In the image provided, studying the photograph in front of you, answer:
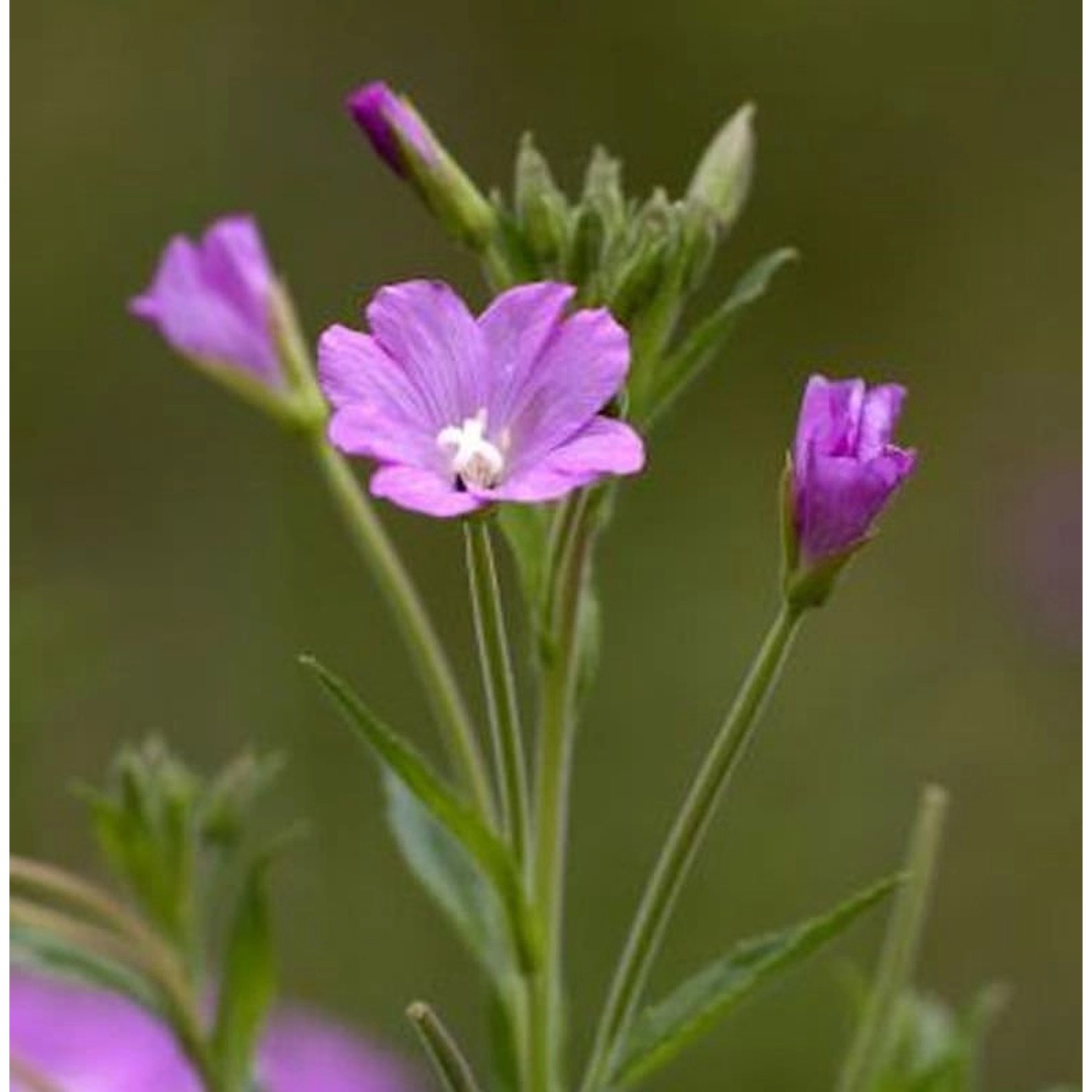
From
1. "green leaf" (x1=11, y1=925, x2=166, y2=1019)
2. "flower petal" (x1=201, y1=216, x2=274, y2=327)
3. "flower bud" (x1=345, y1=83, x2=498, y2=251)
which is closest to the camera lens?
"flower bud" (x1=345, y1=83, x2=498, y2=251)

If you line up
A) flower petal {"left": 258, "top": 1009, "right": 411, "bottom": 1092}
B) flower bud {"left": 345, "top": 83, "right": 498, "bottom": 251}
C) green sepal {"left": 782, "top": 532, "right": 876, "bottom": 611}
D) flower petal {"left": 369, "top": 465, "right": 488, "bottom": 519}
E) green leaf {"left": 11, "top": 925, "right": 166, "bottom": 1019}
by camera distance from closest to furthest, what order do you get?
flower petal {"left": 369, "top": 465, "right": 488, "bottom": 519}
green sepal {"left": 782, "top": 532, "right": 876, "bottom": 611}
flower bud {"left": 345, "top": 83, "right": 498, "bottom": 251}
green leaf {"left": 11, "top": 925, "right": 166, "bottom": 1019}
flower petal {"left": 258, "top": 1009, "right": 411, "bottom": 1092}

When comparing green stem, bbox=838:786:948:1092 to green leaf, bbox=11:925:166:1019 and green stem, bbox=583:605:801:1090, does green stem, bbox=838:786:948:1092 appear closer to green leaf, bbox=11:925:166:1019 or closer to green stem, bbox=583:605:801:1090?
green stem, bbox=583:605:801:1090

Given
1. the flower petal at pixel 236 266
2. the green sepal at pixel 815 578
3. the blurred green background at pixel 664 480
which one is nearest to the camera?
the green sepal at pixel 815 578

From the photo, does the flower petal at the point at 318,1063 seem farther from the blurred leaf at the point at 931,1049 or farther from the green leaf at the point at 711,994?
the green leaf at the point at 711,994

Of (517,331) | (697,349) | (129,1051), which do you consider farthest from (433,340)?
(129,1051)

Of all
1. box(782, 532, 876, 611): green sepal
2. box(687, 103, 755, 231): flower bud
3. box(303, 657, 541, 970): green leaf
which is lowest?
box(303, 657, 541, 970): green leaf

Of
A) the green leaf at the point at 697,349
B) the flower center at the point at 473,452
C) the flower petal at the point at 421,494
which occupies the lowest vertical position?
the flower petal at the point at 421,494

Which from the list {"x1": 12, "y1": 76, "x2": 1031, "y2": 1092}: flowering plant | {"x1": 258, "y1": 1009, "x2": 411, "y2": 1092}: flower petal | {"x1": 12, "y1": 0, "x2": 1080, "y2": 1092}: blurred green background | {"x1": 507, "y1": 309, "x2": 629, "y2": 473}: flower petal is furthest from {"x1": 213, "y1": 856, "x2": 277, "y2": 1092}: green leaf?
{"x1": 12, "y1": 0, "x2": 1080, "y2": 1092}: blurred green background

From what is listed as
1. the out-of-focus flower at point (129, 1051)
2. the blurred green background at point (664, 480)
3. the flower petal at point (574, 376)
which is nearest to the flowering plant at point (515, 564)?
the flower petal at point (574, 376)
